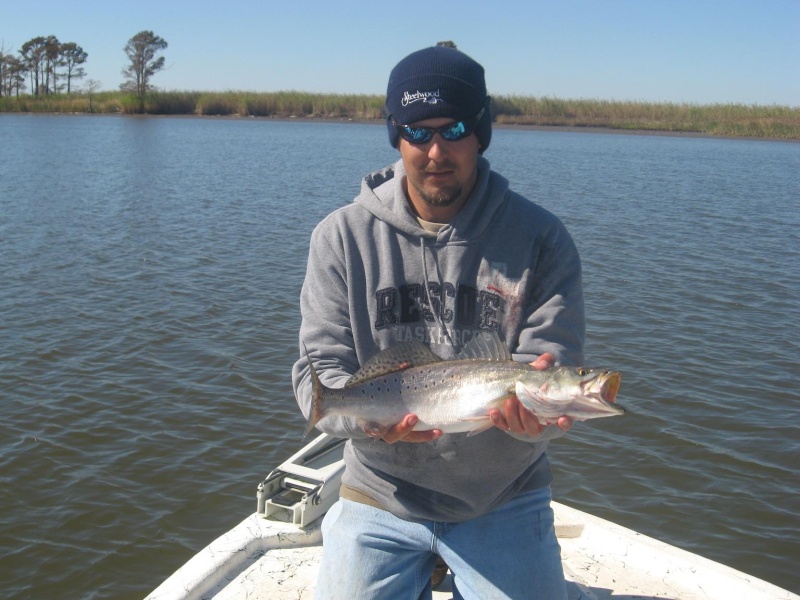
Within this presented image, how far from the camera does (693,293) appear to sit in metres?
14.8

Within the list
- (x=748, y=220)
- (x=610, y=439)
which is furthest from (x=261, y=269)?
(x=748, y=220)

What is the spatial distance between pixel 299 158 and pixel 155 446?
31524 millimetres

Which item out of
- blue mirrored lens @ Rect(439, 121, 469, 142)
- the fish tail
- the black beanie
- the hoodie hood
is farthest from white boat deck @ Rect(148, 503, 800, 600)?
the black beanie

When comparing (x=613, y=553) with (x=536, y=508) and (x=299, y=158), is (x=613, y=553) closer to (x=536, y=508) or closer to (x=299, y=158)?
(x=536, y=508)

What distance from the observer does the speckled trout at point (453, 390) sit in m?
3.35

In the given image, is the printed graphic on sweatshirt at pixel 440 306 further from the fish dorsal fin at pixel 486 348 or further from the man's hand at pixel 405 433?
the man's hand at pixel 405 433

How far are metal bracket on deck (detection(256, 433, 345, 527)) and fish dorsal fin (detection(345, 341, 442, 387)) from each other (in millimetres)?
1818

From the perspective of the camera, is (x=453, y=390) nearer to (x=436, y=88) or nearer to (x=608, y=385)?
(x=608, y=385)

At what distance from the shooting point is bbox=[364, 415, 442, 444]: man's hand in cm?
359

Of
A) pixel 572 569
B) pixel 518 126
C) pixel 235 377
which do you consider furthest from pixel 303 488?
pixel 518 126

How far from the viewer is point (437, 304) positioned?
4098 millimetres

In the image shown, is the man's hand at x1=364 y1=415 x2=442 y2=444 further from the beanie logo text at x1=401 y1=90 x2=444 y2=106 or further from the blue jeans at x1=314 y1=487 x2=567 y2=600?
the beanie logo text at x1=401 y1=90 x2=444 y2=106

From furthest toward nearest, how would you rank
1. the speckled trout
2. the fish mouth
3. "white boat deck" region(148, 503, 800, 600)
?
"white boat deck" region(148, 503, 800, 600) → the speckled trout → the fish mouth

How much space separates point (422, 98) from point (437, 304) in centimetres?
105
